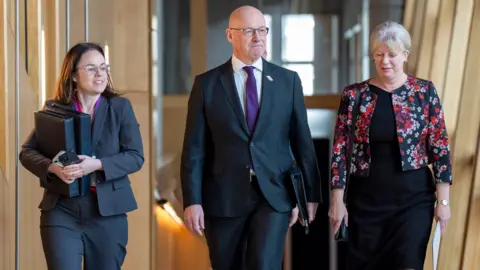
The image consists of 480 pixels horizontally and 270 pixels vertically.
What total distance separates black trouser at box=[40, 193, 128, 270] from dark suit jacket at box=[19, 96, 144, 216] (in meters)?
0.05

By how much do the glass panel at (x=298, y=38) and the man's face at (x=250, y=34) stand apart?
193 inches

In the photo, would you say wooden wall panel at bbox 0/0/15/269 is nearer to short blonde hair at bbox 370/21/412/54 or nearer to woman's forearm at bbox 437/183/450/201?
short blonde hair at bbox 370/21/412/54

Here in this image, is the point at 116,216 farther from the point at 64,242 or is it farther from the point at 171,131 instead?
the point at 171,131

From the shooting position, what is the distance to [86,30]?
7.11m

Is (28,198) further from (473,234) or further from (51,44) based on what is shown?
(473,234)

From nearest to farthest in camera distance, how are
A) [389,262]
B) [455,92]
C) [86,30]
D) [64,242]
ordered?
[64,242]
[389,262]
[455,92]
[86,30]

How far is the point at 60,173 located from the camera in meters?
4.16

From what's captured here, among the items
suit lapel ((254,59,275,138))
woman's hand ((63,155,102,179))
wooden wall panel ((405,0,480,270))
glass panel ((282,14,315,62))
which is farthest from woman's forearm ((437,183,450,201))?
glass panel ((282,14,315,62))

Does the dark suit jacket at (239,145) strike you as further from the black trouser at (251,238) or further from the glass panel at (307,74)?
the glass panel at (307,74)

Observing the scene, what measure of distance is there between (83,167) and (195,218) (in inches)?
23.9

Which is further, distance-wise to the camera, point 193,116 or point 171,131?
point 171,131

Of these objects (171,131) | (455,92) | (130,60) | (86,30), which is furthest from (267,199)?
(171,131)

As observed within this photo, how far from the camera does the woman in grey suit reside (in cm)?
420

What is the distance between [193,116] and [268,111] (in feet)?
1.19
